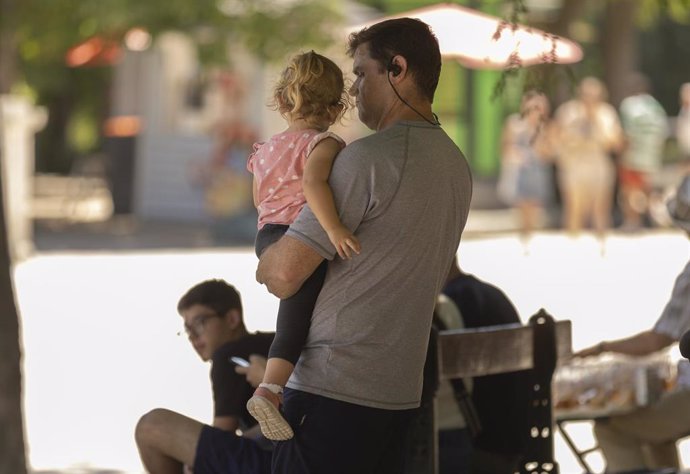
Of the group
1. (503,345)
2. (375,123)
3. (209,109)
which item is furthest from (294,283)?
(209,109)

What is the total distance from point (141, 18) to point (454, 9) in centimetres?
1304

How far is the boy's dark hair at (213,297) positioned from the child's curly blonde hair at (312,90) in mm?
1571

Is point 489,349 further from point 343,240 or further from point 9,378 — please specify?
point 9,378

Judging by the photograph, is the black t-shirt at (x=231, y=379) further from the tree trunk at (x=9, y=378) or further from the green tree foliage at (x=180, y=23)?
the green tree foliage at (x=180, y=23)

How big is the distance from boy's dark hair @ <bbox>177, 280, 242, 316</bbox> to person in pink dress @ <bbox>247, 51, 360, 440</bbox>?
4.80ft

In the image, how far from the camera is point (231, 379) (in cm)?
539

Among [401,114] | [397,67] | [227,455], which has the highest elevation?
[397,67]

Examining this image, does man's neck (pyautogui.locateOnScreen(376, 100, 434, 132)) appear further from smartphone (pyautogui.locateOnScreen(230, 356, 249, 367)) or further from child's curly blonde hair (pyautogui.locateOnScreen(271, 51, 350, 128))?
smartphone (pyautogui.locateOnScreen(230, 356, 249, 367))

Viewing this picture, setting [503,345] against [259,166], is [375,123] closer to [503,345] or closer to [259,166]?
[259,166]

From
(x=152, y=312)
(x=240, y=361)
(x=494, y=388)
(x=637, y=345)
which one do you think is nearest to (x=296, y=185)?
(x=240, y=361)

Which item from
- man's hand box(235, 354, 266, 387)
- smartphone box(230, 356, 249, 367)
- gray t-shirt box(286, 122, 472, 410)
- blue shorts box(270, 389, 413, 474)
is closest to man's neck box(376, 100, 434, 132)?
gray t-shirt box(286, 122, 472, 410)

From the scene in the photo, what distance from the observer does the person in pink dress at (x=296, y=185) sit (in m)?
3.85

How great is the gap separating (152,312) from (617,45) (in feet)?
44.1

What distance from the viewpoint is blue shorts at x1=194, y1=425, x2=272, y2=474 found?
15.1ft
